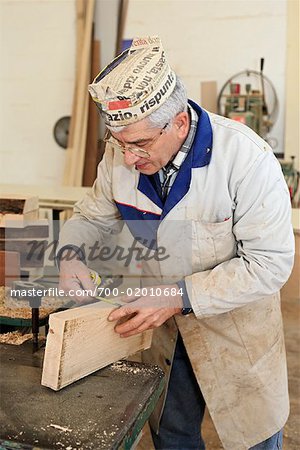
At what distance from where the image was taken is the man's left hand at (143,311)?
1.26 meters

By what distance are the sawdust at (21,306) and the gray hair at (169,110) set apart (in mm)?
551

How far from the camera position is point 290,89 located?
4059mm

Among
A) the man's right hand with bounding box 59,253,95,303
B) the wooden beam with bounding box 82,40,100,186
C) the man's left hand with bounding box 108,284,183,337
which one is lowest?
the man's left hand with bounding box 108,284,183,337

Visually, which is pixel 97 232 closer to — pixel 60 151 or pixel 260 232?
pixel 260 232

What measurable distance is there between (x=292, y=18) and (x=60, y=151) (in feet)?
7.60

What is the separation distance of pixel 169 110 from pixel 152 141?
9 cm

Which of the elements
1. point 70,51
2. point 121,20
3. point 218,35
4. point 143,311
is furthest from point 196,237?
point 70,51

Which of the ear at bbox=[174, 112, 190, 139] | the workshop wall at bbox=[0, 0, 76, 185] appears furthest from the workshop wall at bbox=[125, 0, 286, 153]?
the ear at bbox=[174, 112, 190, 139]

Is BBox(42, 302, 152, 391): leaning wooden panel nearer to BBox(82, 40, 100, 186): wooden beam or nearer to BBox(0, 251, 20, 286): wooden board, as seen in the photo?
BBox(0, 251, 20, 286): wooden board

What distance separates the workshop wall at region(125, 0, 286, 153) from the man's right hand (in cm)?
311

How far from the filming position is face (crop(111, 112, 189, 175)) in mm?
1285

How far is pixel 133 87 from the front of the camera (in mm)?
1209

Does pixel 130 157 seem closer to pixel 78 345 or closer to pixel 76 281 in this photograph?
pixel 76 281

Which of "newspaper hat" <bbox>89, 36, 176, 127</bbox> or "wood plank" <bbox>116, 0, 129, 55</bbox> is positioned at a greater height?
"wood plank" <bbox>116, 0, 129, 55</bbox>
